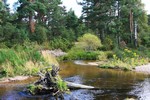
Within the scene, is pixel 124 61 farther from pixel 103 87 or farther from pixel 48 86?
pixel 48 86

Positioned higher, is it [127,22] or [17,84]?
[127,22]

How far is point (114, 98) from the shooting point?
1428cm

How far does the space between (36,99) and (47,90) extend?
1.17 meters

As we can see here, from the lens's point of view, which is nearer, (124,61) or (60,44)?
(124,61)

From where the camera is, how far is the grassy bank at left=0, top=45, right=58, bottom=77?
2011cm

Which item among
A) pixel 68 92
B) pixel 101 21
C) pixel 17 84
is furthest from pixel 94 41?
pixel 68 92

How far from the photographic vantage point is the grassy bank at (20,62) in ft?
66.0

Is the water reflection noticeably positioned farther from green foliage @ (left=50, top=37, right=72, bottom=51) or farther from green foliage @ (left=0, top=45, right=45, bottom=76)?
green foliage @ (left=50, top=37, right=72, bottom=51)

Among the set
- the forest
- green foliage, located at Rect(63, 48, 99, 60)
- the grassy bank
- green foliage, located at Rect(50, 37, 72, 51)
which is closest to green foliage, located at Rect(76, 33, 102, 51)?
the forest

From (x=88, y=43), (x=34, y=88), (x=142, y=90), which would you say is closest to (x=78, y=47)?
(x=88, y=43)

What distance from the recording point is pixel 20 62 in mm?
21172

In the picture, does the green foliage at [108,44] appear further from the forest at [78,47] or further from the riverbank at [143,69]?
the riverbank at [143,69]

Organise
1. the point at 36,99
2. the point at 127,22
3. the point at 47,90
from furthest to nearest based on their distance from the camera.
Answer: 1. the point at 127,22
2. the point at 47,90
3. the point at 36,99

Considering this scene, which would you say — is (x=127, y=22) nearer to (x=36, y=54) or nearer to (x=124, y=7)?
(x=124, y=7)
